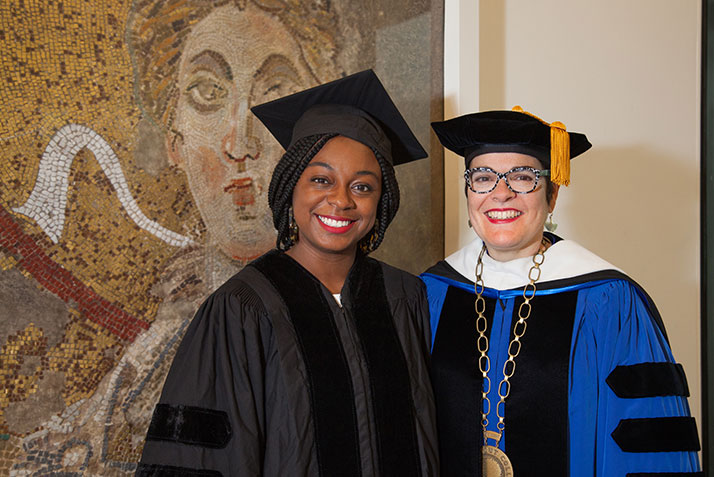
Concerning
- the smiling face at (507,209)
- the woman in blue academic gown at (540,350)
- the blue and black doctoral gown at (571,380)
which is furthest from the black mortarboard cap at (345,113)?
the blue and black doctoral gown at (571,380)

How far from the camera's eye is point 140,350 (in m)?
2.23

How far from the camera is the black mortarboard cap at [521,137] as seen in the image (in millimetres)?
2051

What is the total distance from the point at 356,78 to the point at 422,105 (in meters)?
1.12

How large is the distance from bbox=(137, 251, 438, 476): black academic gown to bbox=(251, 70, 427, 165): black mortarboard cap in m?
0.45

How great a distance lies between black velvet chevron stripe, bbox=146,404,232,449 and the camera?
1.68 m

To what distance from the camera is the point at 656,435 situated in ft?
6.21

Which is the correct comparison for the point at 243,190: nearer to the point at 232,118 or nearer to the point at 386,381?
the point at 232,118

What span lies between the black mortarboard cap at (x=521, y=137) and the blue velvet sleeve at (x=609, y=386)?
43cm

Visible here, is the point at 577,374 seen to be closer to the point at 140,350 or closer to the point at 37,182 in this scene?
the point at 140,350

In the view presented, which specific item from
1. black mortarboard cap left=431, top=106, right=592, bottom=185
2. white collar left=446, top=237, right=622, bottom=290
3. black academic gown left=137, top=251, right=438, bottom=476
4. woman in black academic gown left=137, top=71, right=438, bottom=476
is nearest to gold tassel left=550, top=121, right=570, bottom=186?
black mortarboard cap left=431, top=106, right=592, bottom=185

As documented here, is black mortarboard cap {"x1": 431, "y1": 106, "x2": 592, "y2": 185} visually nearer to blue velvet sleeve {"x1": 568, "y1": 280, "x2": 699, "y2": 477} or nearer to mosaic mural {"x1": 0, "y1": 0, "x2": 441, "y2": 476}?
blue velvet sleeve {"x1": 568, "y1": 280, "x2": 699, "y2": 477}

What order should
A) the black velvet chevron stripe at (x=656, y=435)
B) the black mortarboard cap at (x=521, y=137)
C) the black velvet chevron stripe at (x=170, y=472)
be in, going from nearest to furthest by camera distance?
the black velvet chevron stripe at (x=170, y=472), the black velvet chevron stripe at (x=656, y=435), the black mortarboard cap at (x=521, y=137)

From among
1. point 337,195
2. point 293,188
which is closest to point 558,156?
point 337,195

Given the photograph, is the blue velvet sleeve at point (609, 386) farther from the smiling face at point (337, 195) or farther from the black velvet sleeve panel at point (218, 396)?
the black velvet sleeve panel at point (218, 396)
